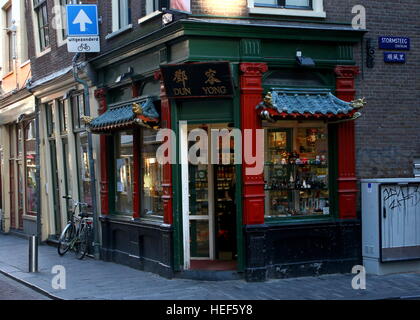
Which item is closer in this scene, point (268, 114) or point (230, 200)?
point (268, 114)

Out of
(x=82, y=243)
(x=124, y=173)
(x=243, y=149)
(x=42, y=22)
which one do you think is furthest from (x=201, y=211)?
(x=42, y=22)

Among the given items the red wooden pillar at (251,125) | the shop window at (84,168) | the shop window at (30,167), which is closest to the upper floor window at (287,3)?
the red wooden pillar at (251,125)

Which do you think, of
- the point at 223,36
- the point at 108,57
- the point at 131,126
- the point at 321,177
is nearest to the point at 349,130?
the point at 321,177

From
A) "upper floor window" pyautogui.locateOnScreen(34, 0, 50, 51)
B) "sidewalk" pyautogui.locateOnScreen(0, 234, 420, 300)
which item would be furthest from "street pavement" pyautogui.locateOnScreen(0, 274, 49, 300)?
"upper floor window" pyautogui.locateOnScreen(34, 0, 50, 51)

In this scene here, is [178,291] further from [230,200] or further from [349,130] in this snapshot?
[349,130]

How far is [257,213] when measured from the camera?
1100 centimetres

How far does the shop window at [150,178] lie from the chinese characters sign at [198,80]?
5.16 ft

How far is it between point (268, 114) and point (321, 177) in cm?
195

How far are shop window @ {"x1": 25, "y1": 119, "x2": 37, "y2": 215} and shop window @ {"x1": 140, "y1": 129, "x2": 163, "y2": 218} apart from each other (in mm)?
7433

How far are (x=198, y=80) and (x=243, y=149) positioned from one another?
1.43 meters

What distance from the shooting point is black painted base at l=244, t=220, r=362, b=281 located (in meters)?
10.9

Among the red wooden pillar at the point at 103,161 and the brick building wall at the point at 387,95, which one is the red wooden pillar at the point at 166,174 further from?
the brick building wall at the point at 387,95

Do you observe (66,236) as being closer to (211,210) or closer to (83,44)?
(83,44)

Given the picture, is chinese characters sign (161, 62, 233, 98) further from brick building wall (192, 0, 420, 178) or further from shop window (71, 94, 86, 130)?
shop window (71, 94, 86, 130)
